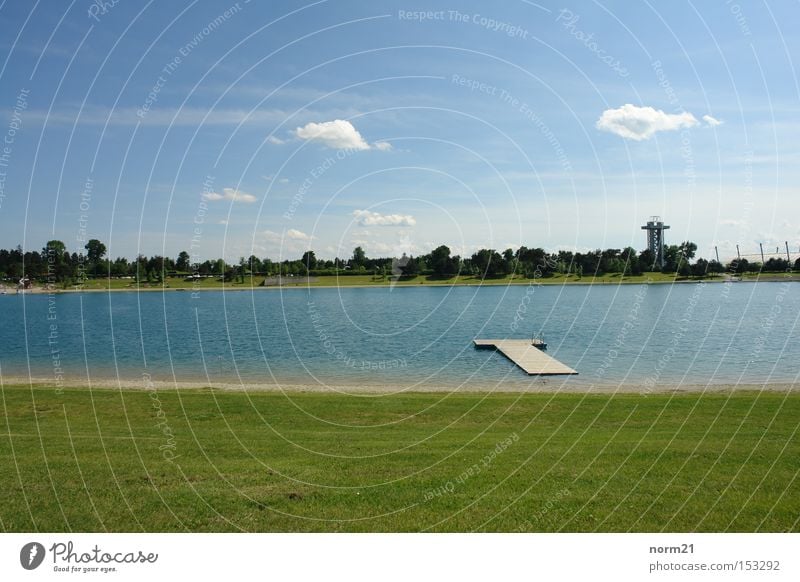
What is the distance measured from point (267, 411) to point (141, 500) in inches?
498

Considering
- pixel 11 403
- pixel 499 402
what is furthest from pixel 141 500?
pixel 11 403

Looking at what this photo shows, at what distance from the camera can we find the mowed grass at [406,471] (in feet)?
33.3

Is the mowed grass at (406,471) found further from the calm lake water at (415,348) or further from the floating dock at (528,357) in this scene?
the floating dock at (528,357)

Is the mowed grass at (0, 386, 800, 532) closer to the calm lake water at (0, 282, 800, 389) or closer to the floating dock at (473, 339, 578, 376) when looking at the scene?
the calm lake water at (0, 282, 800, 389)

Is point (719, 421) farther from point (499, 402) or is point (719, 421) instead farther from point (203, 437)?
point (203, 437)

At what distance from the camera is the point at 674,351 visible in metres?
49.8

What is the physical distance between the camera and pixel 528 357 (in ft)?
150

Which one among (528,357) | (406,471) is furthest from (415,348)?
(406,471)

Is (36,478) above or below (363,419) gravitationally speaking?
above

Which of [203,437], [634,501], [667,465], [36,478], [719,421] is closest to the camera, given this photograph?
[634,501]

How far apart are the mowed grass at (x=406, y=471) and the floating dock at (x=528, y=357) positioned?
16.1 metres

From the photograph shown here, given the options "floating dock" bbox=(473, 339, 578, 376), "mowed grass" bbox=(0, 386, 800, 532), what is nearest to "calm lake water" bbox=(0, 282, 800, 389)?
"floating dock" bbox=(473, 339, 578, 376)

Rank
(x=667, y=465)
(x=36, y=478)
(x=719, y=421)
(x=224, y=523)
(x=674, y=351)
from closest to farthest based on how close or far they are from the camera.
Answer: (x=224, y=523) → (x=36, y=478) → (x=667, y=465) → (x=719, y=421) → (x=674, y=351)

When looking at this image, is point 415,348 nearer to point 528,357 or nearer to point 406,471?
point 528,357
